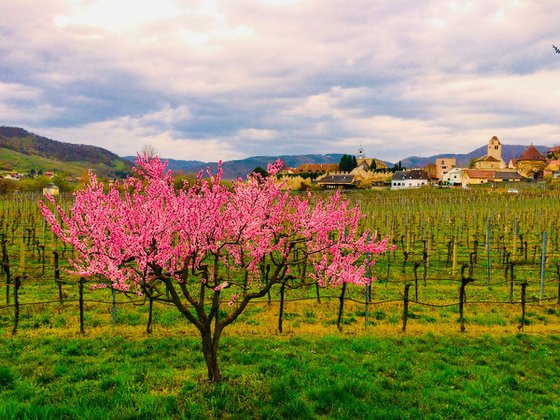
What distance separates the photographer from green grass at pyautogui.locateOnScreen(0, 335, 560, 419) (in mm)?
7816

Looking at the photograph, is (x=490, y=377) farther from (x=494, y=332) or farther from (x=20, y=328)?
(x=20, y=328)

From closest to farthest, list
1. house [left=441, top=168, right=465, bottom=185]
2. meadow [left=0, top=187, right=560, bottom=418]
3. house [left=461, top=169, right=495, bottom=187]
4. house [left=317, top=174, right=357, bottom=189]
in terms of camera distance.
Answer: meadow [left=0, top=187, right=560, bottom=418], house [left=461, top=169, right=495, bottom=187], house [left=317, top=174, right=357, bottom=189], house [left=441, top=168, right=465, bottom=185]

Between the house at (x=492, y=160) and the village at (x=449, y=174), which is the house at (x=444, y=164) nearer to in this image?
the village at (x=449, y=174)

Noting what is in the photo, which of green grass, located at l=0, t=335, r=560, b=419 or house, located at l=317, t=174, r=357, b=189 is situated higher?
house, located at l=317, t=174, r=357, b=189

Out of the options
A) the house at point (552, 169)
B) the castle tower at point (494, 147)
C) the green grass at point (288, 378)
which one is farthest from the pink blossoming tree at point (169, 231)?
the castle tower at point (494, 147)

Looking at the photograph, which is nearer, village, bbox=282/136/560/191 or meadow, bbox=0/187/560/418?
meadow, bbox=0/187/560/418

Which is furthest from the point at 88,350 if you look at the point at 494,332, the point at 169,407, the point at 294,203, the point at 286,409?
the point at 494,332

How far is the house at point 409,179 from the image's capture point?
139 m

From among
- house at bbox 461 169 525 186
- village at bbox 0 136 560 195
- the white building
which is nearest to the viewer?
village at bbox 0 136 560 195

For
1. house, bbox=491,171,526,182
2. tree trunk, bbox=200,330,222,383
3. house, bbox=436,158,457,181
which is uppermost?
house, bbox=436,158,457,181

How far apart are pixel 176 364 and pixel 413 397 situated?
6.33 m

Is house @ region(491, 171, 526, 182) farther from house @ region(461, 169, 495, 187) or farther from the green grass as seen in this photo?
the green grass

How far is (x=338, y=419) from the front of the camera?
7.42 meters

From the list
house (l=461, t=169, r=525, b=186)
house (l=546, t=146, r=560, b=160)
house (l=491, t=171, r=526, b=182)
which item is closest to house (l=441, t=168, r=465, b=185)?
house (l=461, t=169, r=525, b=186)
